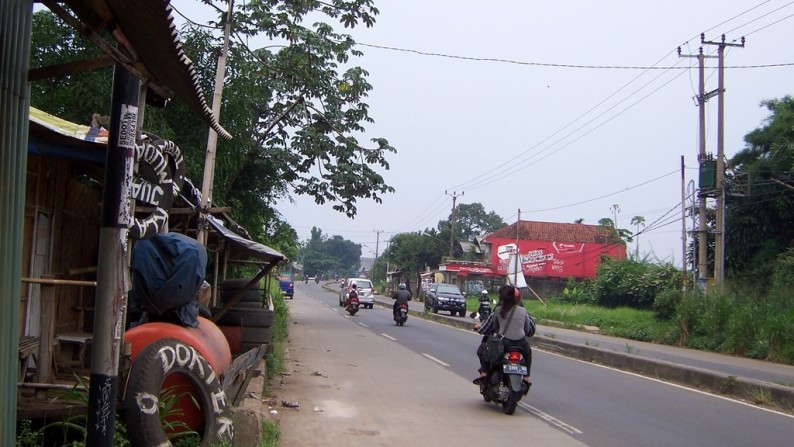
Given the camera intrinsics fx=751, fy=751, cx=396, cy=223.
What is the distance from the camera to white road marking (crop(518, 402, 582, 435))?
29.9ft

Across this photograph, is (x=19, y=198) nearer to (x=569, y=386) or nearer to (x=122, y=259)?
(x=122, y=259)

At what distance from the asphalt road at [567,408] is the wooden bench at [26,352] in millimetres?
2952

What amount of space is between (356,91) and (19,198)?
16231 mm

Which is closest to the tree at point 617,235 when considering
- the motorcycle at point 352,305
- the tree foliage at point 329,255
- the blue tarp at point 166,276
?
the motorcycle at point 352,305

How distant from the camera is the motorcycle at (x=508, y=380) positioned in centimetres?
997

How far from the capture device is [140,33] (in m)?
4.06

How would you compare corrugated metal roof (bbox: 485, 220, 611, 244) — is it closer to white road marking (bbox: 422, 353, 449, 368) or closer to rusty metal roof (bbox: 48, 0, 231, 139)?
white road marking (bbox: 422, 353, 449, 368)

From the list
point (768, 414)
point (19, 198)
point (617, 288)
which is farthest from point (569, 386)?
point (617, 288)

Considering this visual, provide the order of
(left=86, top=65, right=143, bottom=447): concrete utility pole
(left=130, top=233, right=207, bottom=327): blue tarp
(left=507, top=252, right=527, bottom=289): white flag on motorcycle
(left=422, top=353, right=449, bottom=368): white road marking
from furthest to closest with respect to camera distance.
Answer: (left=507, top=252, right=527, bottom=289): white flag on motorcycle, (left=422, top=353, right=449, bottom=368): white road marking, (left=130, top=233, right=207, bottom=327): blue tarp, (left=86, top=65, right=143, bottom=447): concrete utility pole

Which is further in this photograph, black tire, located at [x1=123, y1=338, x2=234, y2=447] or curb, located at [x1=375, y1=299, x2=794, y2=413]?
curb, located at [x1=375, y1=299, x2=794, y2=413]

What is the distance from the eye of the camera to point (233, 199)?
19344 millimetres

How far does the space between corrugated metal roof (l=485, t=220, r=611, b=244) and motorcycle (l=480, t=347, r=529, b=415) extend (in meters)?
63.3

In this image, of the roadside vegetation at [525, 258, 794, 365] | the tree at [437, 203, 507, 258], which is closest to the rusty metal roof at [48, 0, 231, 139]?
the roadside vegetation at [525, 258, 794, 365]

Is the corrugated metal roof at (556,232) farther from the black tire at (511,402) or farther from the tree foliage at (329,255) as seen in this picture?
the tree foliage at (329,255)
